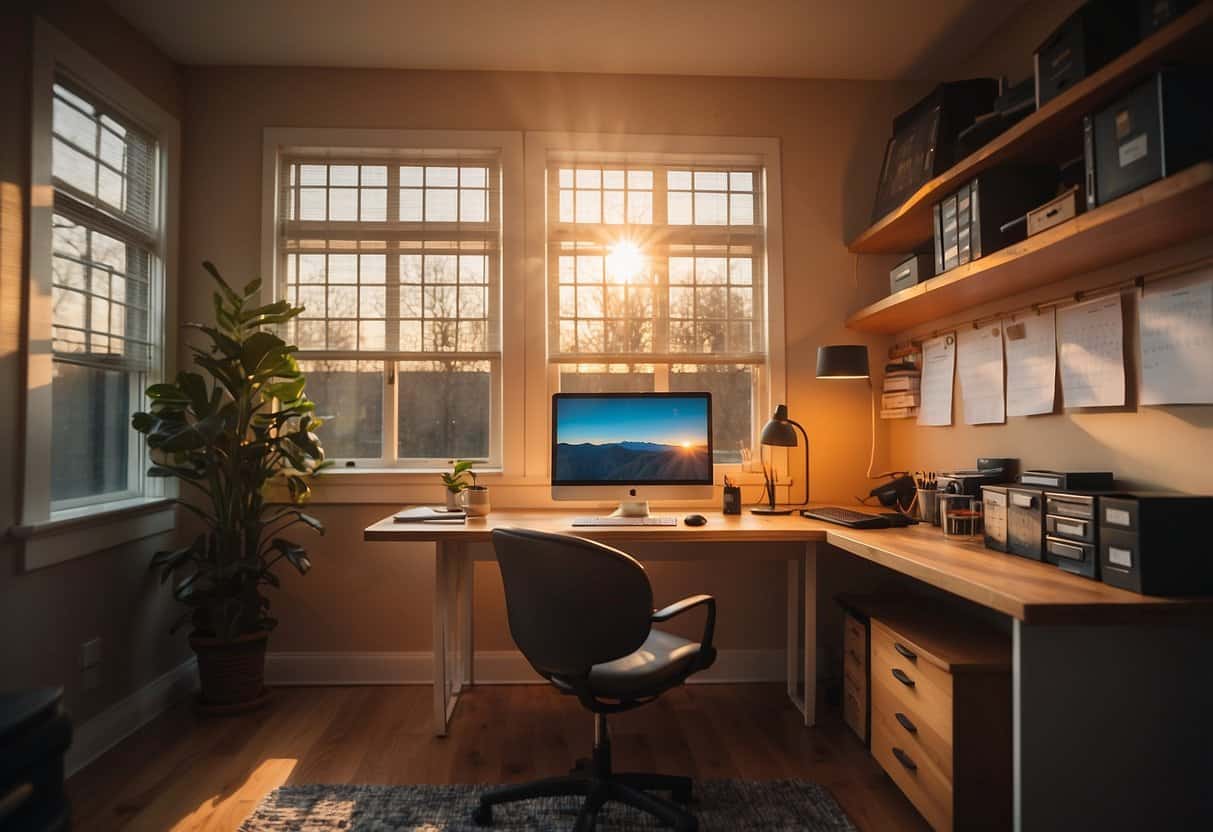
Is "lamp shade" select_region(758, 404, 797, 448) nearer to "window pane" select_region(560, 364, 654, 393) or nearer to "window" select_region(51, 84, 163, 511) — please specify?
"window pane" select_region(560, 364, 654, 393)

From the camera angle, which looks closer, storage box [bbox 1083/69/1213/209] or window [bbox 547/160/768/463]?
storage box [bbox 1083/69/1213/209]

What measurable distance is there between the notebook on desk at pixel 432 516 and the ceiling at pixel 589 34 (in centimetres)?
196

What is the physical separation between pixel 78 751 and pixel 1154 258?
3.63 metres

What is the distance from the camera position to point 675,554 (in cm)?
259

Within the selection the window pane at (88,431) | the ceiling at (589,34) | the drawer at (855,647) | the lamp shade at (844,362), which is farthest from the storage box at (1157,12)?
the window pane at (88,431)

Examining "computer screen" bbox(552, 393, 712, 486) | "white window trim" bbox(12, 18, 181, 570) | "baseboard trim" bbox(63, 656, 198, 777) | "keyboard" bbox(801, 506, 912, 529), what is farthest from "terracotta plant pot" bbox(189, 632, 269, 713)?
"keyboard" bbox(801, 506, 912, 529)

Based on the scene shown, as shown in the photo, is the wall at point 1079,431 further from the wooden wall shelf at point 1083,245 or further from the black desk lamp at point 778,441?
the black desk lamp at point 778,441

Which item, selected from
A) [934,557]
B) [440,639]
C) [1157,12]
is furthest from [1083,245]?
[440,639]

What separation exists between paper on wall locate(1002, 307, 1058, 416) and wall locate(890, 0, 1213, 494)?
5cm

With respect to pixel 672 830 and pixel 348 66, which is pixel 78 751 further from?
pixel 348 66

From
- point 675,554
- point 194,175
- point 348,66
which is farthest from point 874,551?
point 194,175

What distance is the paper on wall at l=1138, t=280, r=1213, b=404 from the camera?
165 cm

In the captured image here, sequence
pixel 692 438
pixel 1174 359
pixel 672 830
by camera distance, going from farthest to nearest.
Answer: pixel 692 438 → pixel 672 830 → pixel 1174 359

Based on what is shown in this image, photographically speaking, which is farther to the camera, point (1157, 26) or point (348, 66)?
point (348, 66)
